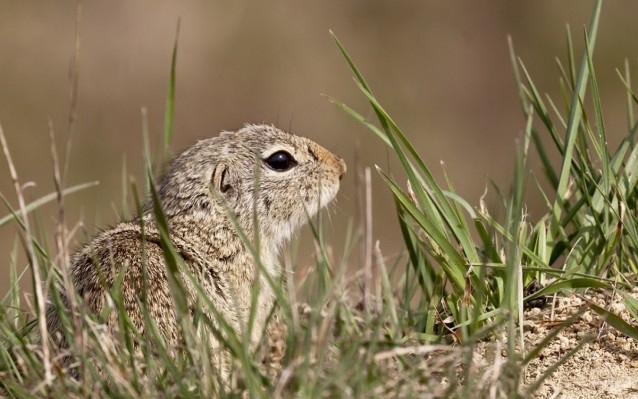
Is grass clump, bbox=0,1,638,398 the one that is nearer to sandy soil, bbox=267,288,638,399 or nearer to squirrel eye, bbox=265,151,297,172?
sandy soil, bbox=267,288,638,399

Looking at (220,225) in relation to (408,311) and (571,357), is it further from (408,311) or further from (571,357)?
(571,357)

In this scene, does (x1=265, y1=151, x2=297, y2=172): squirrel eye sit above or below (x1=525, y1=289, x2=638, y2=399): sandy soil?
above

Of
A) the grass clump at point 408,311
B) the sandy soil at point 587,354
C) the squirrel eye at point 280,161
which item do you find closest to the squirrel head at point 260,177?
the squirrel eye at point 280,161

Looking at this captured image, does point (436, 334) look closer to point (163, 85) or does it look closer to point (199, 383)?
point (199, 383)

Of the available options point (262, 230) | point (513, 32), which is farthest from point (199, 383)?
point (513, 32)

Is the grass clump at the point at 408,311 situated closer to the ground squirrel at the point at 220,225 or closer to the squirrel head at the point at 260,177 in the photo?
the ground squirrel at the point at 220,225

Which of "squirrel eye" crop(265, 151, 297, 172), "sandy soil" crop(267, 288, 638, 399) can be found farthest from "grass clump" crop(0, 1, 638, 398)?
"squirrel eye" crop(265, 151, 297, 172)

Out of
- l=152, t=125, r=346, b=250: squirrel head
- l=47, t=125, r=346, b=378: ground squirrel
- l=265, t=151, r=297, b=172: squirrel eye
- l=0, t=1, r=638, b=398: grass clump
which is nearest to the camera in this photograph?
l=0, t=1, r=638, b=398: grass clump

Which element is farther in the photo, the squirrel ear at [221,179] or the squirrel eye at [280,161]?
the squirrel eye at [280,161]

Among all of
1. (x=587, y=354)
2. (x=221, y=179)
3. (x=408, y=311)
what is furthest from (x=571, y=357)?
(x=221, y=179)
